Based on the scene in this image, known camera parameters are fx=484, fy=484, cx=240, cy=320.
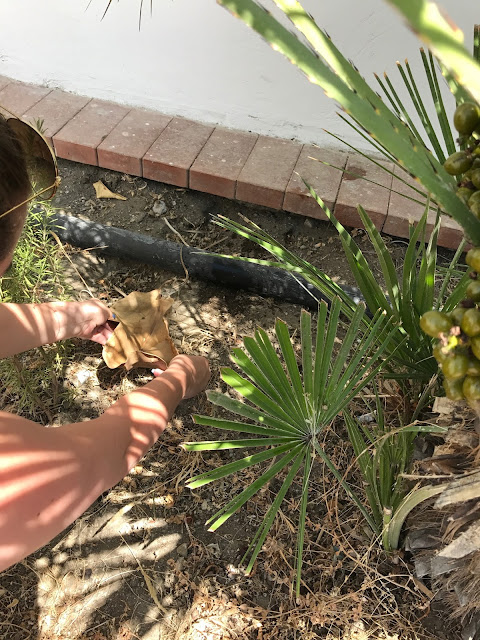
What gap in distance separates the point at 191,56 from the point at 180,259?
0.77 meters

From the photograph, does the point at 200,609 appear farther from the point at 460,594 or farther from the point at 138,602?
the point at 460,594

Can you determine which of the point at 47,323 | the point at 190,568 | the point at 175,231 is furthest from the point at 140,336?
the point at 190,568

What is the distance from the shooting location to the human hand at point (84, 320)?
1.33 meters

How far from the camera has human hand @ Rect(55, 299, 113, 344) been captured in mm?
1335

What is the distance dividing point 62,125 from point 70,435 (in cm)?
148

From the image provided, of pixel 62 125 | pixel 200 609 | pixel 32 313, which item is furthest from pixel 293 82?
pixel 200 609

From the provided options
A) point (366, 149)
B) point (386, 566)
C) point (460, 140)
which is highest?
point (460, 140)

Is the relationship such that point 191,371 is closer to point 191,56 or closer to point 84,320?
point 84,320

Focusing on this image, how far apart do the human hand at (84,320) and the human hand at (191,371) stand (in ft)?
0.86

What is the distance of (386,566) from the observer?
1.11 m

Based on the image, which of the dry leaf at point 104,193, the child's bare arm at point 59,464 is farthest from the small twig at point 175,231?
the child's bare arm at point 59,464

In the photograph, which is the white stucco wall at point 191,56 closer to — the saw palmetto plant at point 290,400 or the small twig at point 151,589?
the saw palmetto plant at point 290,400

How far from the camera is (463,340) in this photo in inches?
16.9

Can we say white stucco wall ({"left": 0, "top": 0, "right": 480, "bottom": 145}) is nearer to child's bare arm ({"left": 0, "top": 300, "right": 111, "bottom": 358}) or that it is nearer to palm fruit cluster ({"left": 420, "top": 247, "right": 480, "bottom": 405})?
child's bare arm ({"left": 0, "top": 300, "right": 111, "bottom": 358})
